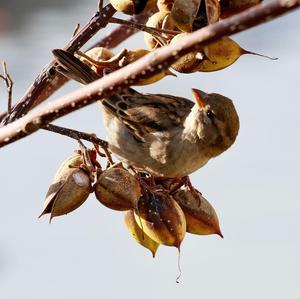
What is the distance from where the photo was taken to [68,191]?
1.51 m

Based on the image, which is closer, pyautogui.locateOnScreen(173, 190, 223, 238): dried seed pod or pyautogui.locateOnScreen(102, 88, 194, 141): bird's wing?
pyautogui.locateOnScreen(173, 190, 223, 238): dried seed pod

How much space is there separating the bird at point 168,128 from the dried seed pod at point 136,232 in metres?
0.29

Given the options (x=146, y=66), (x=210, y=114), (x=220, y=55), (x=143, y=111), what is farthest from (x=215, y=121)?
(x=146, y=66)

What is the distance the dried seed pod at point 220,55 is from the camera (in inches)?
57.3

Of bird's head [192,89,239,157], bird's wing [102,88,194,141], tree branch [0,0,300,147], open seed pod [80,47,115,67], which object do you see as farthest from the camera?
bird's wing [102,88,194,141]

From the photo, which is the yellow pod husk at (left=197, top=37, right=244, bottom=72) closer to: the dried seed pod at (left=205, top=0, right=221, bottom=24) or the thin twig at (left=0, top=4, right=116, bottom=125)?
the dried seed pod at (left=205, top=0, right=221, bottom=24)

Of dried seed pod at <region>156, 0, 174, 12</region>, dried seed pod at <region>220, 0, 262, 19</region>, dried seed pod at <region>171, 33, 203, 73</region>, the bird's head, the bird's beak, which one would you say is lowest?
the bird's head

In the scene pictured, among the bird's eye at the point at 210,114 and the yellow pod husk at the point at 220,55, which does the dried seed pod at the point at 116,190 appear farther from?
the bird's eye at the point at 210,114

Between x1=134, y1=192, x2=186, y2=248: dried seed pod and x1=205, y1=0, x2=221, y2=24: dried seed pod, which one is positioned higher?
x1=205, y1=0, x2=221, y2=24: dried seed pod

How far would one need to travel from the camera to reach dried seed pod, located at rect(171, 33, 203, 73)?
1471 millimetres

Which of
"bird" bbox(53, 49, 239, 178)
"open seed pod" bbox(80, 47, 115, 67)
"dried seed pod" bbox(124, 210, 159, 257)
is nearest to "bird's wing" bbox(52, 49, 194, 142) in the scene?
"bird" bbox(53, 49, 239, 178)

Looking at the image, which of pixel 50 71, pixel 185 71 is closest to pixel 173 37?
pixel 185 71

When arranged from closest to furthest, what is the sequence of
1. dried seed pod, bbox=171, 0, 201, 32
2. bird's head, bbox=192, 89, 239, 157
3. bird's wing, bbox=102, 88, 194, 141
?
dried seed pod, bbox=171, 0, 201, 32
bird's head, bbox=192, 89, 239, 157
bird's wing, bbox=102, 88, 194, 141

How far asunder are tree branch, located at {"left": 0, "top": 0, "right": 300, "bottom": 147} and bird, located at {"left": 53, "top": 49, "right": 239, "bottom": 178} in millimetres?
871
